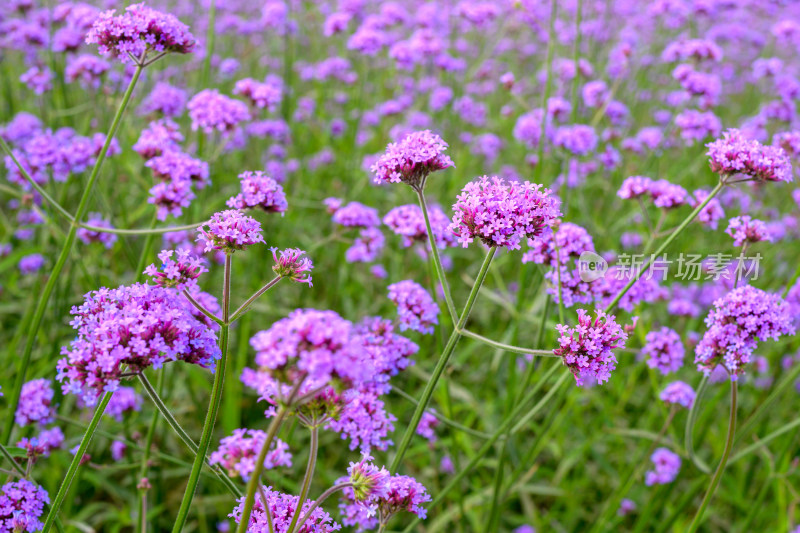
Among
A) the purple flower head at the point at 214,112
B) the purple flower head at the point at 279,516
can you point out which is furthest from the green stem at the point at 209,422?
the purple flower head at the point at 214,112

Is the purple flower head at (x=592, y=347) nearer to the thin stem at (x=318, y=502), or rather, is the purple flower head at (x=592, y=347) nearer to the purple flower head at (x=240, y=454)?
the thin stem at (x=318, y=502)

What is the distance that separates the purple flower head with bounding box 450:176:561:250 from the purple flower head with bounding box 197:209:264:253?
1.78 ft

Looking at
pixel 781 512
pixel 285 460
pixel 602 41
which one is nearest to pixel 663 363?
pixel 781 512

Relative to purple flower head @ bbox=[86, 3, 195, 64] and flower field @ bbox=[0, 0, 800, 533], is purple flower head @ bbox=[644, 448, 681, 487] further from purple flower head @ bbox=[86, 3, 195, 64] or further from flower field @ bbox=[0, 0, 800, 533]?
purple flower head @ bbox=[86, 3, 195, 64]

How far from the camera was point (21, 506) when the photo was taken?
1682 mm

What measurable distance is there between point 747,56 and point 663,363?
807cm

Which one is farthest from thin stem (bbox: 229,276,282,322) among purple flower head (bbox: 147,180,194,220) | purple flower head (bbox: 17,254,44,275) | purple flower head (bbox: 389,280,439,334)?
purple flower head (bbox: 17,254,44,275)

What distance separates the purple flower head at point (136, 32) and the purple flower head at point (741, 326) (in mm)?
2055

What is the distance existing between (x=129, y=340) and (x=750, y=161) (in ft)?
6.69

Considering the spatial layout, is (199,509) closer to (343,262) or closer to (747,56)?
(343,262)

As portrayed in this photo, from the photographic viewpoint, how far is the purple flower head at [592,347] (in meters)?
1.62

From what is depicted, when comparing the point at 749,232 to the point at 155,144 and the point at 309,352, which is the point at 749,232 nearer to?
the point at 309,352

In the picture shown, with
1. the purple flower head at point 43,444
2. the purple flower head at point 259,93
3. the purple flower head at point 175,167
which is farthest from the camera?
the purple flower head at point 259,93

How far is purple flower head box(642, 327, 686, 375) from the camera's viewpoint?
2732mm
